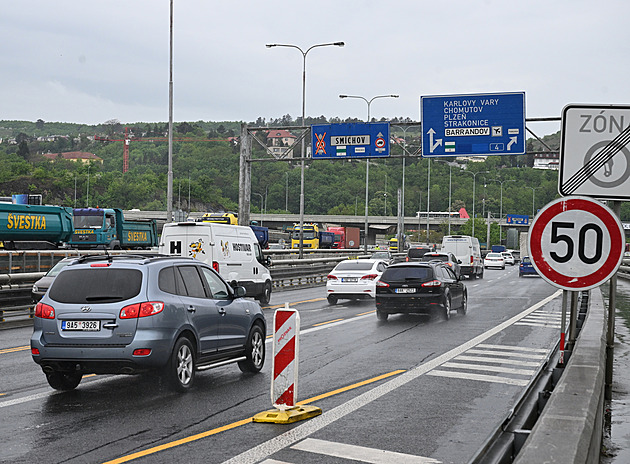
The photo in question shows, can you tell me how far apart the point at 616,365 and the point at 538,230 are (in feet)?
18.1

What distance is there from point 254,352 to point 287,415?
3.65 metres

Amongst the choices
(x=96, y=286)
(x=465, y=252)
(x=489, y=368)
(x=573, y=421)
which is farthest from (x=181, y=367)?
(x=465, y=252)

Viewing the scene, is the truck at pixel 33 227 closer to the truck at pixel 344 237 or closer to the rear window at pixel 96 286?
the rear window at pixel 96 286

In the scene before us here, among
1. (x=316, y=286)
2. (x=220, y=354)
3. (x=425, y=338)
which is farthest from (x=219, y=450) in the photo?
(x=316, y=286)

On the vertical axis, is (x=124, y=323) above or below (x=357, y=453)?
above

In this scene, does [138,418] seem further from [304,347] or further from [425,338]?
[425,338]

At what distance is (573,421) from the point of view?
567cm

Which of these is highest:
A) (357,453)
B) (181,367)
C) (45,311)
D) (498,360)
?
(45,311)

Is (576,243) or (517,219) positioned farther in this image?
(517,219)

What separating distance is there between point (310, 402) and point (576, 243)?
12.7 feet

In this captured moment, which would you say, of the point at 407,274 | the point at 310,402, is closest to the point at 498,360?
the point at 310,402

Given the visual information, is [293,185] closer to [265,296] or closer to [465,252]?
[465,252]

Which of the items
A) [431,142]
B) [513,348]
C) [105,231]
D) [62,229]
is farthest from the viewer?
[105,231]

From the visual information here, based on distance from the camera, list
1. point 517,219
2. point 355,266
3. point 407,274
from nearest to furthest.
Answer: point 407,274 < point 355,266 < point 517,219
